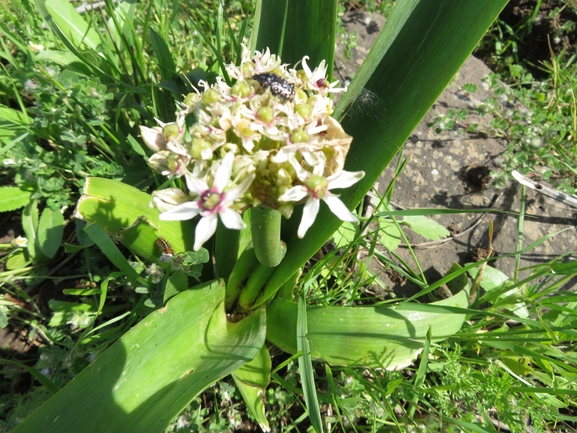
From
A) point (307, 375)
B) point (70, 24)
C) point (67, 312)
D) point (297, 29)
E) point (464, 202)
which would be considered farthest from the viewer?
point (464, 202)

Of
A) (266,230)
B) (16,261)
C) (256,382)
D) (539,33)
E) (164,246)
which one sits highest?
(539,33)

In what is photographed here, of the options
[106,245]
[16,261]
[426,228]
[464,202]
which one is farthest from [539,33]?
[16,261]

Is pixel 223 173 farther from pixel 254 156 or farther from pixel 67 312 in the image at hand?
pixel 67 312

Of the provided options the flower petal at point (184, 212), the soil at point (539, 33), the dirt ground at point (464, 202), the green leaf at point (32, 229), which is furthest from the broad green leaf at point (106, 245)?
the soil at point (539, 33)

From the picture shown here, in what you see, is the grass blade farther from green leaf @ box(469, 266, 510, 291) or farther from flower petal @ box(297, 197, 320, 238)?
green leaf @ box(469, 266, 510, 291)

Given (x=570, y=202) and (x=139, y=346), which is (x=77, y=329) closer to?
(x=139, y=346)

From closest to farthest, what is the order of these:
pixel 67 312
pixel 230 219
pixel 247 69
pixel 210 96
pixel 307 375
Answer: pixel 230 219 → pixel 210 96 → pixel 247 69 → pixel 307 375 → pixel 67 312

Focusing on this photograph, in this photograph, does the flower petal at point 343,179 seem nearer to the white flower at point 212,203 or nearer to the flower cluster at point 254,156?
the flower cluster at point 254,156

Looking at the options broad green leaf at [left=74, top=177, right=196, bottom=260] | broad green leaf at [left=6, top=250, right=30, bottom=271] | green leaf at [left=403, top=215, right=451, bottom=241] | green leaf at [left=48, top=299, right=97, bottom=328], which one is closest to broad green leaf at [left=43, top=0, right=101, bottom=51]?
broad green leaf at [left=6, top=250, right=30, bottom=271]

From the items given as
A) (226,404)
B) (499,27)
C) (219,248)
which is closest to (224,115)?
(219,248)
